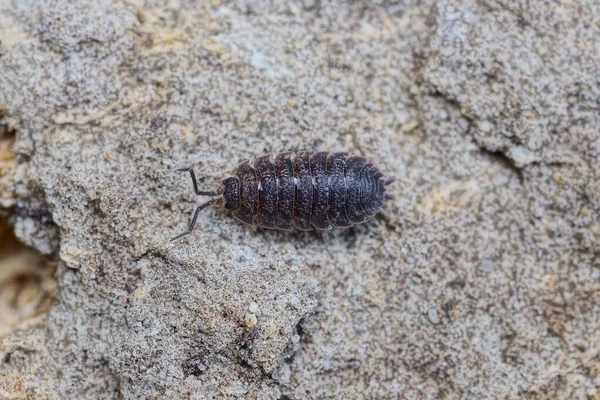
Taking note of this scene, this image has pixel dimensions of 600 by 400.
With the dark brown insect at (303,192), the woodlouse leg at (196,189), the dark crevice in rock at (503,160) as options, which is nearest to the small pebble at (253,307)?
the dark brown insect at (303,192)

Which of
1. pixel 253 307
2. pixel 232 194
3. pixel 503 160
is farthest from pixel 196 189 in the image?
pixel 503 160

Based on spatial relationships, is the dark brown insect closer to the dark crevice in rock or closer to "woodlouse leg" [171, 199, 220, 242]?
"woodlouse leg" [171, 199, 220, 242]

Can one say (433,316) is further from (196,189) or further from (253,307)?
(196,189)

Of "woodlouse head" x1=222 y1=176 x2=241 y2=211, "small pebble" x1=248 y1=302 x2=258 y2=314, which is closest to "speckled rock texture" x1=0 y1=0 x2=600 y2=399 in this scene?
"small pebble" x1=248 y1=302 x2=258 y2=314

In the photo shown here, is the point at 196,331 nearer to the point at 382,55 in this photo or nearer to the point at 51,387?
the point at 51,387

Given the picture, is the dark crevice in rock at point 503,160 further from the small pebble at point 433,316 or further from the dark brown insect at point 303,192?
the small pebble at point 433,316

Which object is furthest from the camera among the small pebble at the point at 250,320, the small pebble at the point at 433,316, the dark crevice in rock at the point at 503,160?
the dark crevice in rock at the point at 503,160
